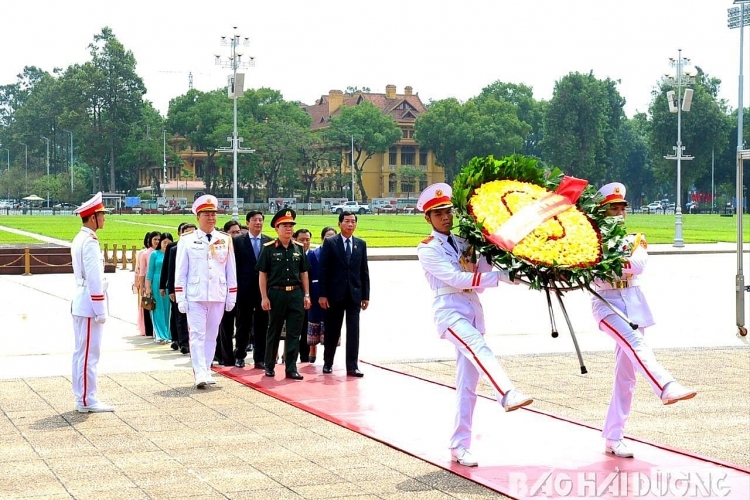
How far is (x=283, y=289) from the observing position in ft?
36.6

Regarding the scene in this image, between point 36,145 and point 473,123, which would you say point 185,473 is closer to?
point 473,123

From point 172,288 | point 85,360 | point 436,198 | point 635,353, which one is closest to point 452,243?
point 436,198

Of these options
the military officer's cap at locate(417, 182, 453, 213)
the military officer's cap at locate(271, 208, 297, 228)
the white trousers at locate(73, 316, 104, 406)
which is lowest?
the white trousers at locate(73, 316, 104, 406)

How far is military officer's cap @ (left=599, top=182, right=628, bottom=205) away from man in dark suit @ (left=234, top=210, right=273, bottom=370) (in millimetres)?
5223

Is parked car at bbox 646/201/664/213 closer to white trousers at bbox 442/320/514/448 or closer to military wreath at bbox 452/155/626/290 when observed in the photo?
military wreath at bbox 452/155/626/290

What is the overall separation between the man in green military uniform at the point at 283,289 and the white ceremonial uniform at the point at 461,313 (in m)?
3.95

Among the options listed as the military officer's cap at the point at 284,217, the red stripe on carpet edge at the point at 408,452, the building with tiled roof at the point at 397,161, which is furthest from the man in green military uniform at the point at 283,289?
the building with tiled roof at the point at 397,161

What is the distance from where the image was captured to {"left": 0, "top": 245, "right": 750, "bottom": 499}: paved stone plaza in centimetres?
680

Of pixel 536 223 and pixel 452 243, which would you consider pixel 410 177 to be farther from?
pixel 536 223

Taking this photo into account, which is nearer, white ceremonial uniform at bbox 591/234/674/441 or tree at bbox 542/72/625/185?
white ceremonial uniform at bbox 591/234/674/441

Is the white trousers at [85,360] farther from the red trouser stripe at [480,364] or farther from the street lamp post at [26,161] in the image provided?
the street lamp post at [26,161]

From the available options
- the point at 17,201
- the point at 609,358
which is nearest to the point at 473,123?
the point at 17,201

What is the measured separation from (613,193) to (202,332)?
15.4 ft

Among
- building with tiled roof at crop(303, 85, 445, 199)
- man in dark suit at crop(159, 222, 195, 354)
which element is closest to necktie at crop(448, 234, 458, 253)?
man in dark suit at crop(159, 222, 195, 354)
